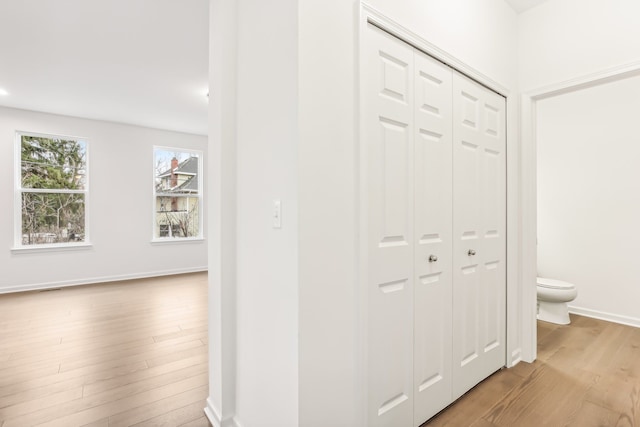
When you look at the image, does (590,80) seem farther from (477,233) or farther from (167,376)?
(167,376)

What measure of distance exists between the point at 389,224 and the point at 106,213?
536cm

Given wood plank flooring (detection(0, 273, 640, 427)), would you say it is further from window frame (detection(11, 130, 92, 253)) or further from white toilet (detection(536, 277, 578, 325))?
window frame (detection(11, 130, 92, 253))

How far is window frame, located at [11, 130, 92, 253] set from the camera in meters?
4.57

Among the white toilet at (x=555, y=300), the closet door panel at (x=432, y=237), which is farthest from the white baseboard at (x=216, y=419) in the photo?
the white toilet at (x=555, y=300)

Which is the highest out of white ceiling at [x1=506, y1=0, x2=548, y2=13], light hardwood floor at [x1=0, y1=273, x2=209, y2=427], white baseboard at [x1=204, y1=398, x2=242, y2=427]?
white ceiling at [x1=506, y1=0, x2=548, y2=13]

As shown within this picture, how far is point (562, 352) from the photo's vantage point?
257 centimetres

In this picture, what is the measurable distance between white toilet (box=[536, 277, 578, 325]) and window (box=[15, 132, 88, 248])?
252 inches

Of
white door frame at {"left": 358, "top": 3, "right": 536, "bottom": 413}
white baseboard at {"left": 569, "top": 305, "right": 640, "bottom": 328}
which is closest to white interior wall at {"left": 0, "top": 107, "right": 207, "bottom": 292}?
white door frame at {"left": 358, "top": 3, "right": 536, "bottom": 413}

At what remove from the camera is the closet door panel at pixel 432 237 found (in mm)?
1651

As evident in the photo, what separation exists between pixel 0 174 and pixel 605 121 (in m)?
7.65

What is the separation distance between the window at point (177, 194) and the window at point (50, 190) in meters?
1.08

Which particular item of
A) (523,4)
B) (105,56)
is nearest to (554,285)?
(523,4)

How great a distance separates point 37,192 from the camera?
4.72 m

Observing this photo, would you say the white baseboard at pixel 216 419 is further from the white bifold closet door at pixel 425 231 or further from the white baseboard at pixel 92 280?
the white baseboard at pixel 92 280
